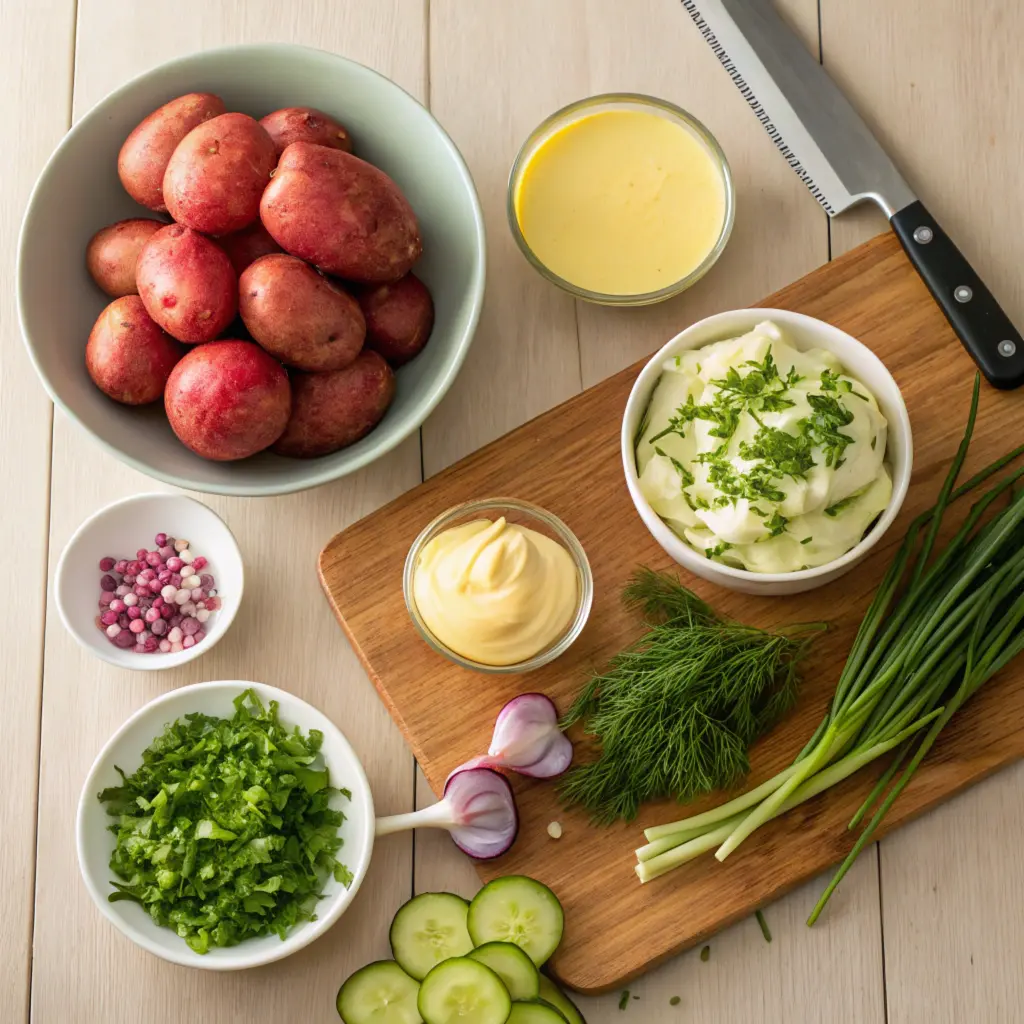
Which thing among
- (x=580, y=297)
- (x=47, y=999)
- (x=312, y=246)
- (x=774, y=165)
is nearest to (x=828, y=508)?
(x=580, y=297)

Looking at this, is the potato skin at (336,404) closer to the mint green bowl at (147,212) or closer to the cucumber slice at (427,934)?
the mint green bowl at (147,212)

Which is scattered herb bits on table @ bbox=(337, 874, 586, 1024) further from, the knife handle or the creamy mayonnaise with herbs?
the knife handle

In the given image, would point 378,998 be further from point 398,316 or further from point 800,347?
point 800,347

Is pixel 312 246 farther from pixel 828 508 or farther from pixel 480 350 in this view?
pixel 828 508

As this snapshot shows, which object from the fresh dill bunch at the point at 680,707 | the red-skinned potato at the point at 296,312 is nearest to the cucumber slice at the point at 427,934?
the fresh dill bunch at the point at 680,707

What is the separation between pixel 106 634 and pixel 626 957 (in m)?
0.82

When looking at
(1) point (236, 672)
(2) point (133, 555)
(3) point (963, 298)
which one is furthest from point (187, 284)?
(3) point (963, 298)

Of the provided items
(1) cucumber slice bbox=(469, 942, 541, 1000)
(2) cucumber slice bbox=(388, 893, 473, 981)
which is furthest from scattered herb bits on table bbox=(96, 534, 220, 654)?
(1) cucumber slice bbox=(469, 942, 541, 1000)

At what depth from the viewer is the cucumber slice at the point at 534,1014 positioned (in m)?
1.42

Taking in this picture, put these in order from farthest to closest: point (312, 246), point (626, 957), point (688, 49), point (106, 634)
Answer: point (688, 49), point (106, 634), point (626, 957), point (312, 246)

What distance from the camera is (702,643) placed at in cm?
147

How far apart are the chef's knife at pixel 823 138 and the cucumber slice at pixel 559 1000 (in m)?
1.00

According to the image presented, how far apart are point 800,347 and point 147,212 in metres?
0.89

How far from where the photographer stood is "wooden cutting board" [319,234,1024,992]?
4.91 ft
